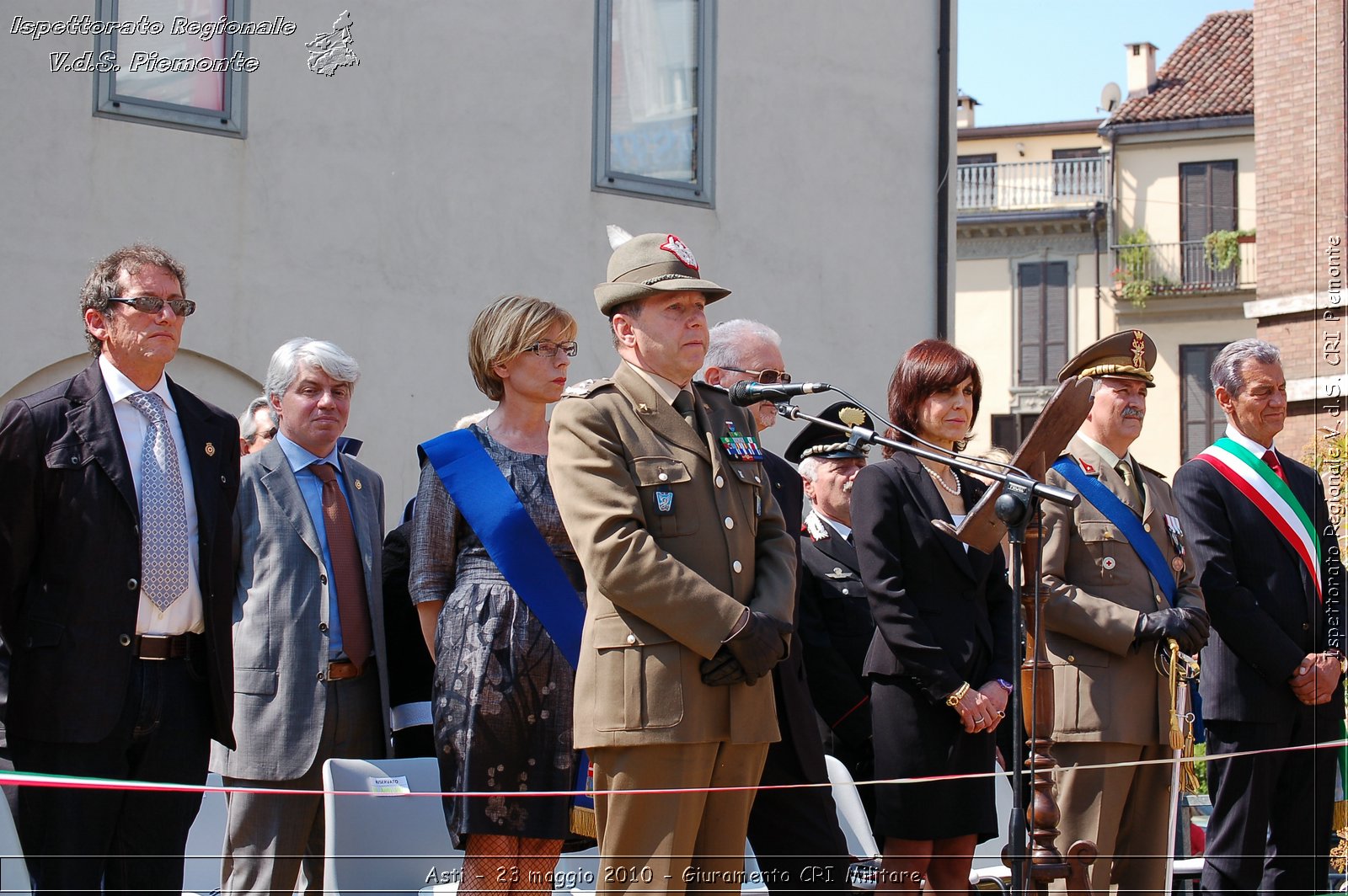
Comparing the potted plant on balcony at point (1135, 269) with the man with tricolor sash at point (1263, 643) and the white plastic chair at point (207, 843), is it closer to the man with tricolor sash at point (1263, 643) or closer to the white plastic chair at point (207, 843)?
the man with tricolor sash at point (1263, 643)

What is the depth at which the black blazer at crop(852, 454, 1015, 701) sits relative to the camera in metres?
4.93

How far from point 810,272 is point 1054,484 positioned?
7175 mm

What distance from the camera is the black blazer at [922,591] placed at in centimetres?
493

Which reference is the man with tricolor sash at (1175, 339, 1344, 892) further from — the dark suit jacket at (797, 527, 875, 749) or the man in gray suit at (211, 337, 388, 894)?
the man in gray suit at (211, 337, 388, 894)

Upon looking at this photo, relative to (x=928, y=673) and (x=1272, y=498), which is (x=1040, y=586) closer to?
(x=928, y=673)

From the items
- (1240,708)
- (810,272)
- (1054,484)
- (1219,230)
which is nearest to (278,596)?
(1054,484)

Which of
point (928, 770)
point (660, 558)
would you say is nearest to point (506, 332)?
point (660, 558)

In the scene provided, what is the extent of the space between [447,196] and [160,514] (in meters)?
6.99

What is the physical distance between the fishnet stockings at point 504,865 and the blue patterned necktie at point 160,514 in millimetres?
1078

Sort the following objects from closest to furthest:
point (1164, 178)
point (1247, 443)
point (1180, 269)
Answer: point (1247, 443), point (1180, 269), point (1164, 178)

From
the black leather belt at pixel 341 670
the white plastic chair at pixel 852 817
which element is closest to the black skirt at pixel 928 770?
the white plastic chair at pixel 852 817

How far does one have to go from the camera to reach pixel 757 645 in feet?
12.8

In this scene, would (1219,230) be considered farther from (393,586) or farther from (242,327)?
(393,586)

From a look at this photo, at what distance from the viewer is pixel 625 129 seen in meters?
12.0
